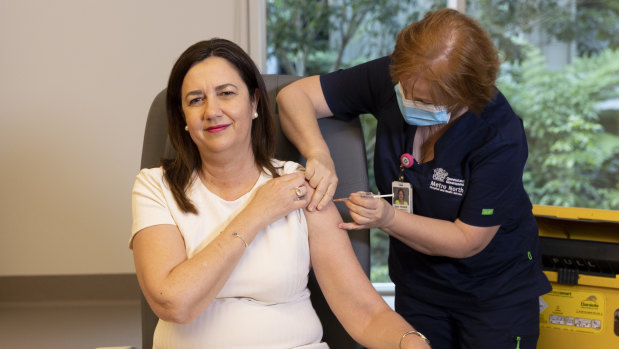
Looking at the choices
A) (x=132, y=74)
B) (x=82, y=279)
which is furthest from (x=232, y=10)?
(x=82, y=279)

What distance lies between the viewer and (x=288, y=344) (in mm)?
1504

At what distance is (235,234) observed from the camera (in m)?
1.40

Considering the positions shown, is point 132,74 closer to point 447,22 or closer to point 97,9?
point 97,9

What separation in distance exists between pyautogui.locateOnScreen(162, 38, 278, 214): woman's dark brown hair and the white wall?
1.87 metres

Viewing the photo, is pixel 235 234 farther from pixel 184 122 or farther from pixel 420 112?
pixel 420 112

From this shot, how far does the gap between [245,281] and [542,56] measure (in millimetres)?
2922

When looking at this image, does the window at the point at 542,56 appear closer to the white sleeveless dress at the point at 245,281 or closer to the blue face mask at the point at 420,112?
the blue face mask at the point at 420,112

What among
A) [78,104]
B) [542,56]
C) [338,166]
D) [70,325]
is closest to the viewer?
[338,166]

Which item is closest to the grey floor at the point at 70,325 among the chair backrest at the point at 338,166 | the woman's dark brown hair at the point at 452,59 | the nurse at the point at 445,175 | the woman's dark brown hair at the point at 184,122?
the chair backrest at the point at 338,166

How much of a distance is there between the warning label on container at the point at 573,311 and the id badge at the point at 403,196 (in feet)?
2.27

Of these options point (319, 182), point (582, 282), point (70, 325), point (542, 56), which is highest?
point (542, 56)

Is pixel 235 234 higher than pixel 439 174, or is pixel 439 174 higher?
pixel 439 174

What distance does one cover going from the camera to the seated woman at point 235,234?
1.43 metres

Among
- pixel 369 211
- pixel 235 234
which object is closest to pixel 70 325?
pixel 235 234
